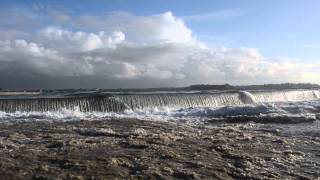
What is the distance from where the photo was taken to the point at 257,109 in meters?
36.2

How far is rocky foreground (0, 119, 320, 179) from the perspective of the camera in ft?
36.8

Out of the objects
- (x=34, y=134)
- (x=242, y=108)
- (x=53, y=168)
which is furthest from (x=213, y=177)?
(x=242, y=108)

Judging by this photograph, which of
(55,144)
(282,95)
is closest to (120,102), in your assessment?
(55,144)

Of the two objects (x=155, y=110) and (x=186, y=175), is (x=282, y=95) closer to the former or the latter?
(x=155, y=110)

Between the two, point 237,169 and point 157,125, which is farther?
point 157,125

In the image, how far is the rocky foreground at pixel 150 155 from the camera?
1123 cm

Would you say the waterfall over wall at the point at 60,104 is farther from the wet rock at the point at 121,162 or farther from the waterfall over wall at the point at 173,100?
the wet rock at the point at 121,162

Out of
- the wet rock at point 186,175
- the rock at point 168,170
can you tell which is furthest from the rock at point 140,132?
the wet rock at point 186,175

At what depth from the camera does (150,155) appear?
1351cm

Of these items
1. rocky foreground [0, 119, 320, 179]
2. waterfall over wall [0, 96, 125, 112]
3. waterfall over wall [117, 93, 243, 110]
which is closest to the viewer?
rocky foreground [0, 119, 320, 179]

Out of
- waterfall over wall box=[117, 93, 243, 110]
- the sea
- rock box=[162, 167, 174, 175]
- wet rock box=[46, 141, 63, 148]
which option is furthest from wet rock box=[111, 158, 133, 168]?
waterfall over wall box=[117, 93, 243, 110]

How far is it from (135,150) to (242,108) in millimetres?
22994

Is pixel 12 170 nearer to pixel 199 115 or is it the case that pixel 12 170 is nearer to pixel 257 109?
pixel 199 115

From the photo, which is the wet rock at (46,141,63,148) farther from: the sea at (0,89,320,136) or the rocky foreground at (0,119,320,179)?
the sea at (0,89,320,136)
